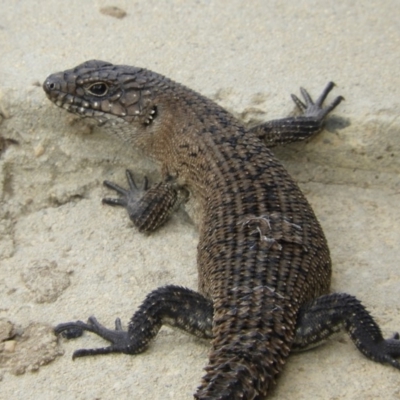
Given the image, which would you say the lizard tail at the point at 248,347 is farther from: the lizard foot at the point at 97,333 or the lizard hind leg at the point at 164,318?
the lizard foot at the point at 97,333

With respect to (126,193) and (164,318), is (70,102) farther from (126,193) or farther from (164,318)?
(164,318)

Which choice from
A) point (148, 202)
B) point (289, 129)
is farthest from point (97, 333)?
point (289, 129)

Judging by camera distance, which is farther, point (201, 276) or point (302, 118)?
point (302, 118)

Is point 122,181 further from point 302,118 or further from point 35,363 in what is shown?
point 35,363

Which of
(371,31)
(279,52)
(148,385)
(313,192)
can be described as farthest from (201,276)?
(371,31)

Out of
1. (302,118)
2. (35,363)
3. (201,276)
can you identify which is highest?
(302,118)

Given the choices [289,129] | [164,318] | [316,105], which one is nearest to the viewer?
[164,318]

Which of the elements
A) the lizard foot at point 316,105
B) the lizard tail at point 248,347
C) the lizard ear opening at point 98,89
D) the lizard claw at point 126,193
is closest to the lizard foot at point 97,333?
the lizard tail at point 248,347
